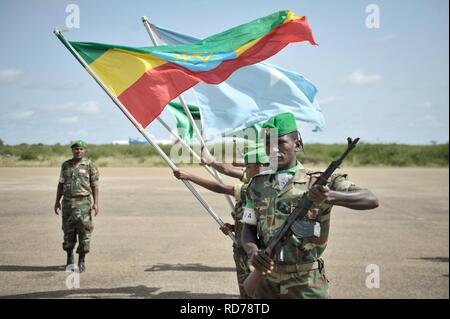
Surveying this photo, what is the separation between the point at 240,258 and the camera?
5008 millimetres

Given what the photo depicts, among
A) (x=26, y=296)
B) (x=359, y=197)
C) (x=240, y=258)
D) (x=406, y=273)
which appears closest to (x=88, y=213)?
(x=26, y=296)

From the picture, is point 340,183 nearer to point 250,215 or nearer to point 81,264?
point 250,215

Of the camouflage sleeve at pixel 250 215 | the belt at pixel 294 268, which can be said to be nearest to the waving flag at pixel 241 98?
the camouflage sleeve at pixel 250 215

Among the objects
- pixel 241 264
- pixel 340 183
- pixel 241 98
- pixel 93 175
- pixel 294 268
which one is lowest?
pixel 241 264

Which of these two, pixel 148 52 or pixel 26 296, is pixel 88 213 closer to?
pixel 26 296

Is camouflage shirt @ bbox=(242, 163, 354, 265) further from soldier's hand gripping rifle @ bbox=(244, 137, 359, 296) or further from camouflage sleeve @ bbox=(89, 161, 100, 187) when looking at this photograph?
camouflage sleeve @ bbox=(89, 161, 100, 187)

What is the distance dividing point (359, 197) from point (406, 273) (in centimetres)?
563

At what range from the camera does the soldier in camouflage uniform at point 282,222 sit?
3.30 m

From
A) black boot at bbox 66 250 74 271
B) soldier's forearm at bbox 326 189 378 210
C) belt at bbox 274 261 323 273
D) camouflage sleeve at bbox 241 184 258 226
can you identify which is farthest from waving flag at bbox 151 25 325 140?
soldier's forearm at bbox 326 189 378 210

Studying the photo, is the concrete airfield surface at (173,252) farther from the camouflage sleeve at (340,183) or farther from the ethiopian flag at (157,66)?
the camouflage sleeve at (340,183)

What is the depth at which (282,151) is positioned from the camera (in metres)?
3.40

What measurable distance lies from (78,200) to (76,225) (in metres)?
0.37

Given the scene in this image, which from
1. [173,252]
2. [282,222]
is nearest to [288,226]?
[282,222]

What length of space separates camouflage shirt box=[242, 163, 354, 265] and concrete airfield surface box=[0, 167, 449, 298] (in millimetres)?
2684
